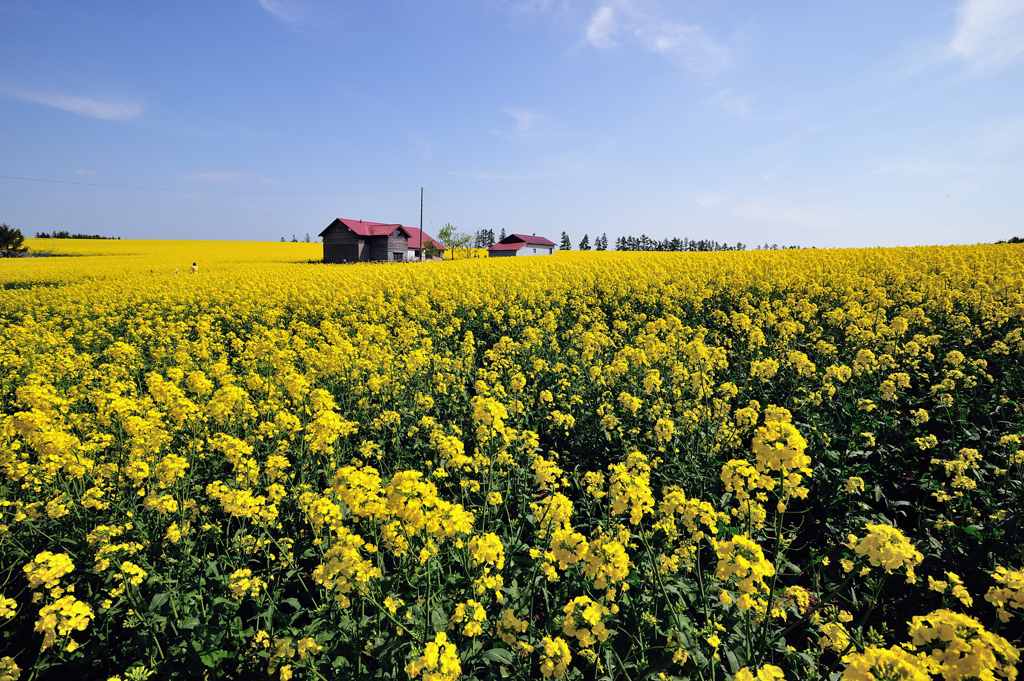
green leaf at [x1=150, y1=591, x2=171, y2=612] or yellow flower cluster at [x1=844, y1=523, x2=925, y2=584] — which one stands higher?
yellow flower cluster at [x1=844, y1=523, x2=925, y2=584]

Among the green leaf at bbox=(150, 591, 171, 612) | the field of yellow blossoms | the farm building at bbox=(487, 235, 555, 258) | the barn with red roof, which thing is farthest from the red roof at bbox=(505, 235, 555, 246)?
the green leaf at bbox=(150, 591, 171, 612)

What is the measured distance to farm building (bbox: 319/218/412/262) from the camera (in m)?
49.8

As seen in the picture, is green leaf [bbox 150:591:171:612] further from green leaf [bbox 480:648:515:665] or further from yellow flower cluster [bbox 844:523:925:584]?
yellow flower cluster [bbox 844:523:925:584]

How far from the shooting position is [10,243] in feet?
198

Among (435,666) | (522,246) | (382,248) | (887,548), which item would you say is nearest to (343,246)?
(382,248)

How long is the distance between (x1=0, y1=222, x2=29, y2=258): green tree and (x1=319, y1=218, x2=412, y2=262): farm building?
4865 centimetres

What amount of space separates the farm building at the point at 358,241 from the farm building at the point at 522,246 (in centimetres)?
1670

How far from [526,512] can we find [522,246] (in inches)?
2555

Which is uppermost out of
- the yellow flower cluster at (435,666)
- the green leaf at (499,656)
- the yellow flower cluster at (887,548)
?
the yellow flower cluster at (887,548)

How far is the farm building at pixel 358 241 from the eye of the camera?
49.8 m

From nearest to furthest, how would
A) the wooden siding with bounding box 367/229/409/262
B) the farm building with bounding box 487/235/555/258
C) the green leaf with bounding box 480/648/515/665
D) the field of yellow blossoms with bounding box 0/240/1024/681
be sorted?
the field of yellow blossoms with bounding box 0/240/1024/681 → the green leaf with bounding box 480/648/515/665 → the wooden siding with bounding box 367/229/409/262 → the farm building with bounding box 487/235/555/258

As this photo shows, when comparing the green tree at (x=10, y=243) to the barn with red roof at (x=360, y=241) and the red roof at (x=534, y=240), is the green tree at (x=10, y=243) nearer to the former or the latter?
the barn with red roof at (x=360, y=241)

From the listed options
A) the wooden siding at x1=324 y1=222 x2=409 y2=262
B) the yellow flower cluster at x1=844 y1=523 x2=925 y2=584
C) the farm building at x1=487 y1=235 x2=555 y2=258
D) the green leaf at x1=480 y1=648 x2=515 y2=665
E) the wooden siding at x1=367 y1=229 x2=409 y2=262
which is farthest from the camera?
the farm building at x1=487 y1=235 x2=555 y2=258

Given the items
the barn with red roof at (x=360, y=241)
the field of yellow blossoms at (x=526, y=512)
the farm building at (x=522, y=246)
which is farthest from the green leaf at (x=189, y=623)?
the farm building at (x=522, y=246)
